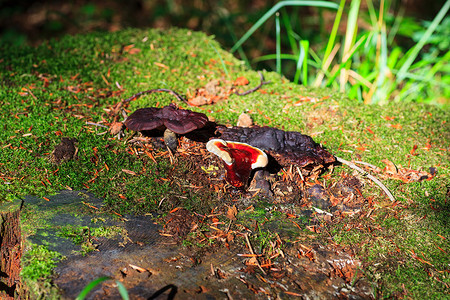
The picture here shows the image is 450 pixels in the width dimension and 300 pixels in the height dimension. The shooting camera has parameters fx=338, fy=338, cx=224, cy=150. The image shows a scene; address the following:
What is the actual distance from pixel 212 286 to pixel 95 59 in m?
3.64

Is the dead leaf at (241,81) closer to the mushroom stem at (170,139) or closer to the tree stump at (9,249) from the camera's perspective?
the mushroom stem at (170,139)

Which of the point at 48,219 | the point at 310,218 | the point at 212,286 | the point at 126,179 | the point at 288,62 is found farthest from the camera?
the point at 288,62

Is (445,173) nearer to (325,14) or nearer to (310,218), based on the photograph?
(310,218)

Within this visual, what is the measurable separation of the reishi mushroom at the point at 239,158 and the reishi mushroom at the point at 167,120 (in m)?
0.29

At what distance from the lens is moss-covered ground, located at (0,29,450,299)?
8.57 ft

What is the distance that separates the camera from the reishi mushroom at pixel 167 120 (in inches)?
110

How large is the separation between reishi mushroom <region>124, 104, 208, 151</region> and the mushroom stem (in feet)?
0.83

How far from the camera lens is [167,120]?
9.25 feet

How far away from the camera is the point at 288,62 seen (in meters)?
8.31

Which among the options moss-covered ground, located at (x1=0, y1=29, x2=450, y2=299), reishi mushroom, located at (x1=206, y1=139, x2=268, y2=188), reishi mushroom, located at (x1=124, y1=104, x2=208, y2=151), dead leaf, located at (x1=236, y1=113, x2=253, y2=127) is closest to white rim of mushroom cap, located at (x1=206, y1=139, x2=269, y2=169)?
reishi mushroom, located at (x1=206, y1=139, x2=268, y2=188)

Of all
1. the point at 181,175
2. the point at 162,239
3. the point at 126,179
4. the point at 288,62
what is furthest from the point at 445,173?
the point at 288,62

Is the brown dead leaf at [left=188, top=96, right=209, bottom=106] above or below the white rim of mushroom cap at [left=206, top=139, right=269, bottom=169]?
below

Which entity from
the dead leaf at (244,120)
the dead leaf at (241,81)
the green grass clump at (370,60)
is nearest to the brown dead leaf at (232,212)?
the dead leaf at (244,120)

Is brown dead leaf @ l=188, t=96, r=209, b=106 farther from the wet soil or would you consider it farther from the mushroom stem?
the wet soil
